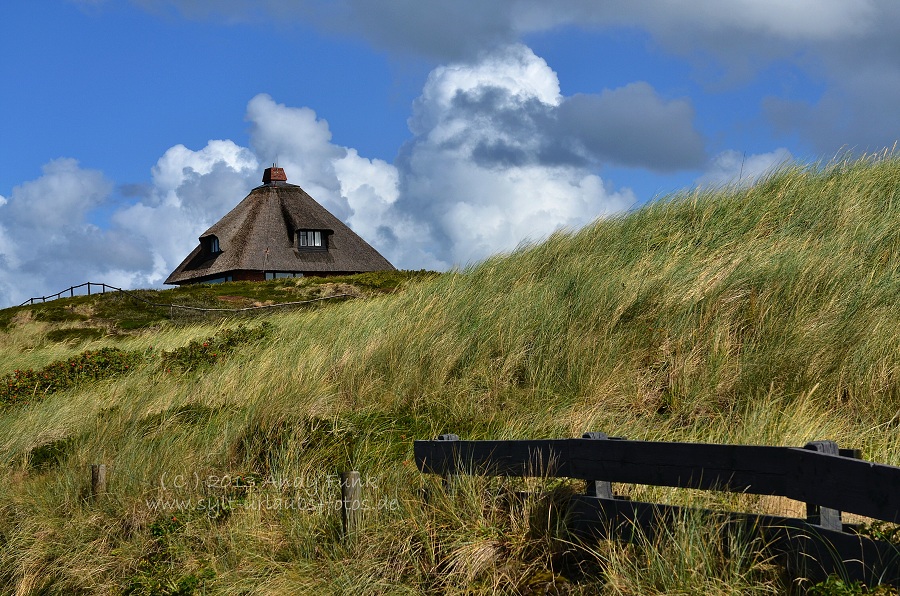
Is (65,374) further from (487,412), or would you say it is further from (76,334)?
(76,334)

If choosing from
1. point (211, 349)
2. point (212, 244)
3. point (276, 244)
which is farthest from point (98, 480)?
point (212, 244)

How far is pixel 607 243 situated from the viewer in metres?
13.4

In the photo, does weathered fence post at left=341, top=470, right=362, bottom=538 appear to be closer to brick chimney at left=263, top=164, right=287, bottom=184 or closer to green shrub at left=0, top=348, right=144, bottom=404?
green shrub at left=0, top=348, right=144, bottom=404

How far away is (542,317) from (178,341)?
11.7 m

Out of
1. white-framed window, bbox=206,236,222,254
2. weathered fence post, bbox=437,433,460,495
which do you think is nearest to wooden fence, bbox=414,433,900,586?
weathered fence post, bbox=437,433,460,495

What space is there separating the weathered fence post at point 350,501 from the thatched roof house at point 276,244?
45719 mm

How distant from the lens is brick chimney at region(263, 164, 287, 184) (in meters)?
58.0

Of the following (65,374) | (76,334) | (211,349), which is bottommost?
(65,374)

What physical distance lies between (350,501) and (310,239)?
4839 centimetres

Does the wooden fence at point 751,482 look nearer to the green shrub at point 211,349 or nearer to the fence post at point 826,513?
the fence post at point 826,513

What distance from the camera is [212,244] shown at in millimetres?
55750

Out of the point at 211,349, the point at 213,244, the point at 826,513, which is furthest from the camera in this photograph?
the point at 213,244

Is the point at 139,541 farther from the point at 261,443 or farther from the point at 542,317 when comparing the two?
the point at 542,317

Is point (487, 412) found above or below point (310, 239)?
below
